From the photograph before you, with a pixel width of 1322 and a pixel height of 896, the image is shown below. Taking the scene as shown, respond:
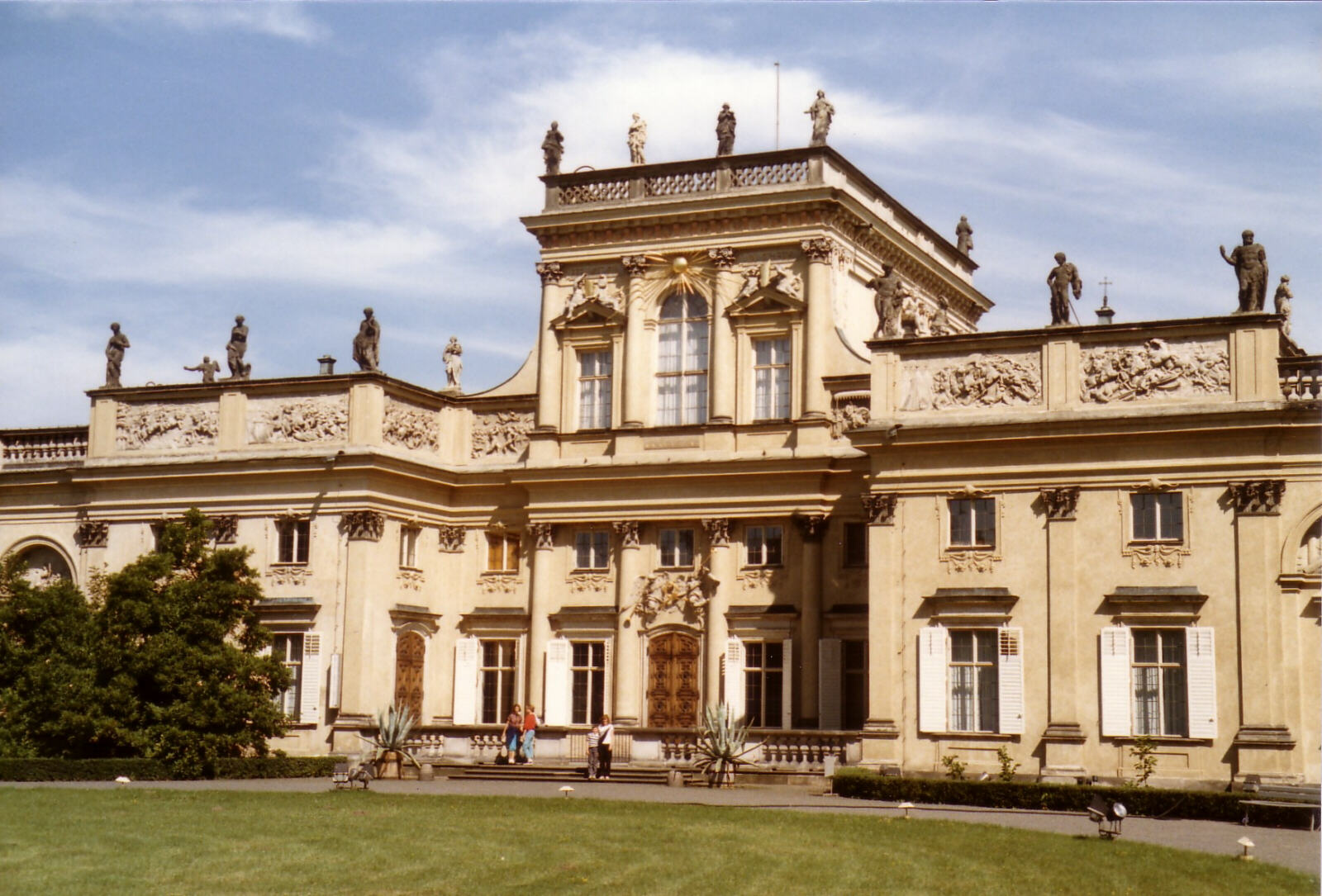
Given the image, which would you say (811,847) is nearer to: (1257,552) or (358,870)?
(358,870)

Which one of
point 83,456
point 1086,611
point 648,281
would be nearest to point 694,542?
point 648,281

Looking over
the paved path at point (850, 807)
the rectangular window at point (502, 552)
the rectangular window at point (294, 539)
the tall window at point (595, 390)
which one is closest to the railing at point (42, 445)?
the rectangular window at point (294, 539)

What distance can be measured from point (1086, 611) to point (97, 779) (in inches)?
844

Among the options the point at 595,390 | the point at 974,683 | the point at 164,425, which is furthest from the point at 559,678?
the point at 164,425

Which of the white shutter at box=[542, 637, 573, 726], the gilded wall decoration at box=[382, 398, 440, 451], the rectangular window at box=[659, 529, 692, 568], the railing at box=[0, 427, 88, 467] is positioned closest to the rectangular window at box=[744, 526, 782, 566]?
the rectangular window at box=[659, 529, 692, 568]

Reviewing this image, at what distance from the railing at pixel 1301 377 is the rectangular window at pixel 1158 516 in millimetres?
3057

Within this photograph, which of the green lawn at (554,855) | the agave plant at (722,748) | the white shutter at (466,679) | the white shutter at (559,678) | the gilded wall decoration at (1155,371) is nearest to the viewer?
the green lawn at (554,855)

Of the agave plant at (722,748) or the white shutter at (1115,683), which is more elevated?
the white shutter at (1115,683)

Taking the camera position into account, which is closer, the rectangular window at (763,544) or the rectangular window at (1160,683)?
the rectangular window at (1160,683)

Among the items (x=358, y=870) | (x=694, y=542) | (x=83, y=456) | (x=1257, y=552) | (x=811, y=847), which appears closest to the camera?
(x=358, y=870)

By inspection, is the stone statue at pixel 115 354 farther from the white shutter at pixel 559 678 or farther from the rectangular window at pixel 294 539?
the white shutter at pixel 559 678

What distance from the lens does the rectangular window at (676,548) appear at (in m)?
42.9

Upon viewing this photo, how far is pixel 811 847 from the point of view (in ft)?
77.7

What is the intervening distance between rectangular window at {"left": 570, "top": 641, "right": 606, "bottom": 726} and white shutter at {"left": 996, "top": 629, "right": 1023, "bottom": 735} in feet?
36.1
